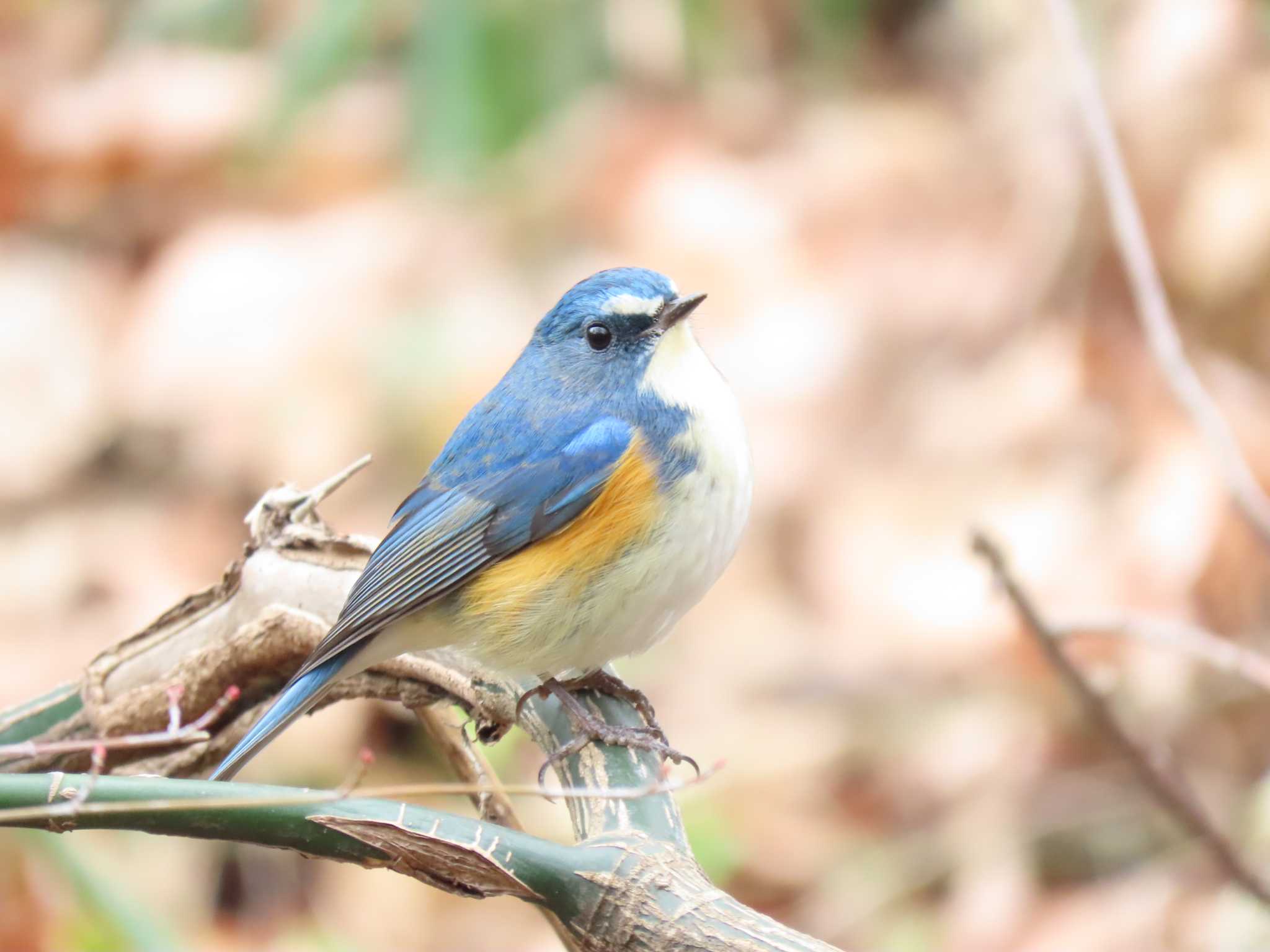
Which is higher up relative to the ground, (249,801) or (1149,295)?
(1149,295)

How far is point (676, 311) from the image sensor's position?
2.71 m

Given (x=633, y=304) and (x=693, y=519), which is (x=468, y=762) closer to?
(x=693, y=519)

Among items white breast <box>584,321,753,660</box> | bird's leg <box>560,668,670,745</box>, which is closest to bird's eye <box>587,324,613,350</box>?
white breast <box>584,321,753,660</box>

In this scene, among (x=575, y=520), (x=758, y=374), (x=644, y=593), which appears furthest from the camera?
(x=758, y=374)

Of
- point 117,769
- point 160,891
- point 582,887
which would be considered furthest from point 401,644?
point 160,891

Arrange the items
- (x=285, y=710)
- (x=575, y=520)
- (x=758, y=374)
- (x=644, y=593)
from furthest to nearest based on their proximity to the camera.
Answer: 1. (x=758, y=374)
2. (x=575, y=520)
3. (x=644, y=593)
4. (x=285, y=710)

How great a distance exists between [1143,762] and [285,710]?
1.47 metres

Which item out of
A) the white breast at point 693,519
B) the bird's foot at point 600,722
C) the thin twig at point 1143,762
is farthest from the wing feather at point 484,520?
the thin twig at point 1143,762

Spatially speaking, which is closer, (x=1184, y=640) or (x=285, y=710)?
(x=285, y=710)

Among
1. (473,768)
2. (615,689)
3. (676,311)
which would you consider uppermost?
(676,311)

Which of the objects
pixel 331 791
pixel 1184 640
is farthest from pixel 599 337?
pixel 331 791

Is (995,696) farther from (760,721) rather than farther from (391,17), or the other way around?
(391,17)

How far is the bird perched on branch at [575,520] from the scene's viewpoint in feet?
8.13

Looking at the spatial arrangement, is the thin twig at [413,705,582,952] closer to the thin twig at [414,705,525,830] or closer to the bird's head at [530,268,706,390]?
the thin twig at [414,705,525,830]
